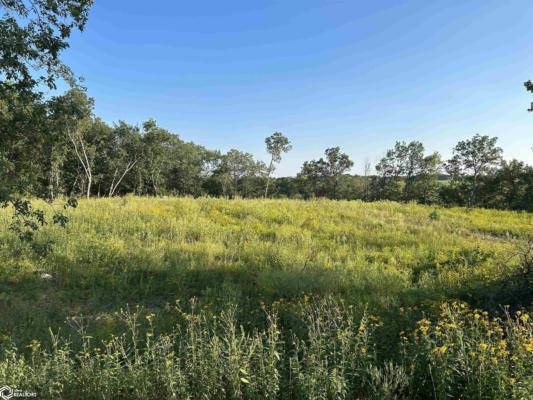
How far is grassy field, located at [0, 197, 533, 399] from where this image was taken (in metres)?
2.57

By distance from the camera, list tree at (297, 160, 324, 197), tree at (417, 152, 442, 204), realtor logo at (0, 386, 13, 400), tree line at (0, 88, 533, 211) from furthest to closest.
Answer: tree at (297, 160, 324, 197)
tree at (417, 152, 442, 204)
tree line at (0, 88, 533, 211)
realtor logo at (0, 386, 13, 400)

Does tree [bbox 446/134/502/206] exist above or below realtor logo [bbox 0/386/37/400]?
above

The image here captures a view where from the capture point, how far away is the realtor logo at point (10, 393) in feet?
8.40

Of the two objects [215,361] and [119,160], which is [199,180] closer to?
[119,160]

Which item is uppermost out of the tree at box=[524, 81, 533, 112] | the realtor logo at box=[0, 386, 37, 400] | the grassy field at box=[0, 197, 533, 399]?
the tree at box=[524, 81, 533, 112]

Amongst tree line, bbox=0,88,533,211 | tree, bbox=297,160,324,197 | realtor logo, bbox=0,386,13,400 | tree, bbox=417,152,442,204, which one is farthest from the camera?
tree, bbox=297,160,324,197

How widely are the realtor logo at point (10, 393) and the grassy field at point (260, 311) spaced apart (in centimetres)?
9

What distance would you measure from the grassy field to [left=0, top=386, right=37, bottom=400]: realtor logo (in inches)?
3.4

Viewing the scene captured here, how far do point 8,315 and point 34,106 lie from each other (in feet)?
12.5

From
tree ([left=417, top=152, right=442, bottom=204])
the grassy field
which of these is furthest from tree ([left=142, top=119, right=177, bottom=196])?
tree ([left=417, top=152, right=442, bottom=204])

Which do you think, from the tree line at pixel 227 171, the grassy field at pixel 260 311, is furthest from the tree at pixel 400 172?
the grassy field at pixel 260 311

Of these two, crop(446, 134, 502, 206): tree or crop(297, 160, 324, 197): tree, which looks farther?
crop(297, 160, 324, 197): tree

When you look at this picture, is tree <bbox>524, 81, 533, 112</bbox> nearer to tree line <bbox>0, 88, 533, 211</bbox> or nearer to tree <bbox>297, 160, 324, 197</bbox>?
tree line <bbox>0, 88, 533, 211</bbox>

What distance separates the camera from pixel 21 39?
3.62 meters
